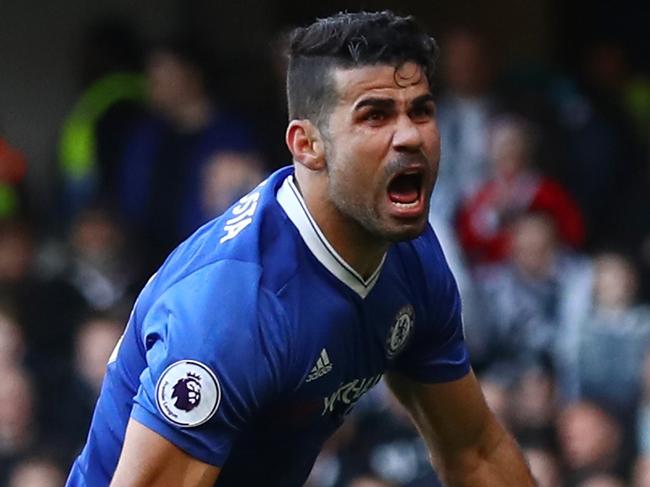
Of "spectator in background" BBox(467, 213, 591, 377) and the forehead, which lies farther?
"spectator in background" BBox(467, 213, 591, 377)

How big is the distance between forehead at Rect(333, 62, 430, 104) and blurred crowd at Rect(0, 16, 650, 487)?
314cm

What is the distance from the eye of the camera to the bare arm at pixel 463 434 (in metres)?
4.29

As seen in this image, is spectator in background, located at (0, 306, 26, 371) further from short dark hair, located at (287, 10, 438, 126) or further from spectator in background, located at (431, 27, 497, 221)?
short dark hair, located at (287, 10, 438, 126)

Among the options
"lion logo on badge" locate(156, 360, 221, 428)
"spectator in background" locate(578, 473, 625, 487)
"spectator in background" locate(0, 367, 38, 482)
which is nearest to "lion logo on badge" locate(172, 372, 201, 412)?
"lion logo on badge" locate(156, 360, 221, 428)

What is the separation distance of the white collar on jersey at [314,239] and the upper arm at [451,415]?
1.52 feet

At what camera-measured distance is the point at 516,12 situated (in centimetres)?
918

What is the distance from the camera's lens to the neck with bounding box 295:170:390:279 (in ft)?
12.6

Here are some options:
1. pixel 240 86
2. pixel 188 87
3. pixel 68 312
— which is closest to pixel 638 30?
pixel 240 86

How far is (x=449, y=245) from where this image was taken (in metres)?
7.26

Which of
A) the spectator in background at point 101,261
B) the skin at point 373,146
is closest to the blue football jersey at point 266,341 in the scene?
the skin at point 373,146

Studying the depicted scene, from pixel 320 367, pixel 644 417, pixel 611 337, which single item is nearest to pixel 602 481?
pixel 644 417

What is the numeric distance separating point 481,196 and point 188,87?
120 centimetres

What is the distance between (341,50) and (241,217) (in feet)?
1.33

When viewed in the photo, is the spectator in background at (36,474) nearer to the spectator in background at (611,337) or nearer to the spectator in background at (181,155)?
the spectator in background at (181,155)
